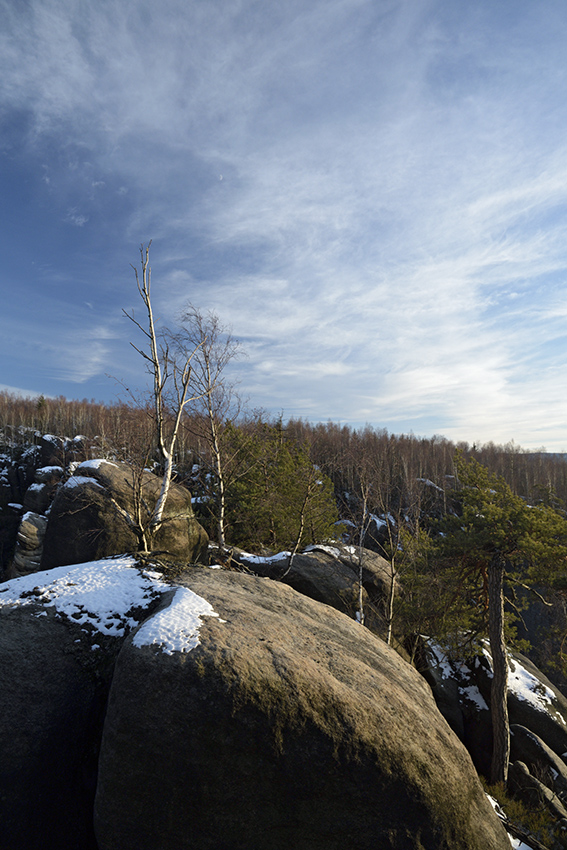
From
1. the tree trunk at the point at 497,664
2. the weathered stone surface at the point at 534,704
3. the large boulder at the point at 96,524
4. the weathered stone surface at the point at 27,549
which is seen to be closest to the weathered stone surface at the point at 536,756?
the weathered stone surface at the point at 534,704

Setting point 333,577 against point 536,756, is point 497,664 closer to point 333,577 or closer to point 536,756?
point 536,756

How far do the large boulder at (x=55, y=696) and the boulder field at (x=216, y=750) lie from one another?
13mm

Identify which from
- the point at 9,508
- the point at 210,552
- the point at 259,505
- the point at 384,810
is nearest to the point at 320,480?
the point at 259,505

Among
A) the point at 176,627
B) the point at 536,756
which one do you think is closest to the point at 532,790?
the point at 536,756

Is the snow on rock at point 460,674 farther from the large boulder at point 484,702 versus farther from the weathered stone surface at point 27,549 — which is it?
the weathered stone surface at point 27,549

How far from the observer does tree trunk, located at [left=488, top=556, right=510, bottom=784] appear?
12047mm

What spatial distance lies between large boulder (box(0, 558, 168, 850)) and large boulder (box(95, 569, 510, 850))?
A: 593 mm

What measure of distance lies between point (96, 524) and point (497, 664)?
39.9ft

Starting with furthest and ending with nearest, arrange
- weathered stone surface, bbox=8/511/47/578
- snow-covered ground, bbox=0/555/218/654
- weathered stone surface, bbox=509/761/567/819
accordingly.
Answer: weathered stone surface, bbox=8/511/47/578, weathered stone surface, bbox=509/761/567/819, snow-covered ground, bbox=0/555/218/654

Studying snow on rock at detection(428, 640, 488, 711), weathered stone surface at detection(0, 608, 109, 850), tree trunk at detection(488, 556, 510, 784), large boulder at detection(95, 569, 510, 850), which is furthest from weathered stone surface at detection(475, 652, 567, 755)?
weathered stone surface at detection(0, 608, 109, 850)

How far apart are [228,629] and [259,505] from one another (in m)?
13.2

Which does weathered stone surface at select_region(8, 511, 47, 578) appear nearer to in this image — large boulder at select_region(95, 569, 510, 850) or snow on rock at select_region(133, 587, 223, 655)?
snow on rock at select_region(133, 587, 223, 655)

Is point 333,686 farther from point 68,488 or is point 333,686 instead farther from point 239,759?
point 68,488

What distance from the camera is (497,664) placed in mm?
12477
